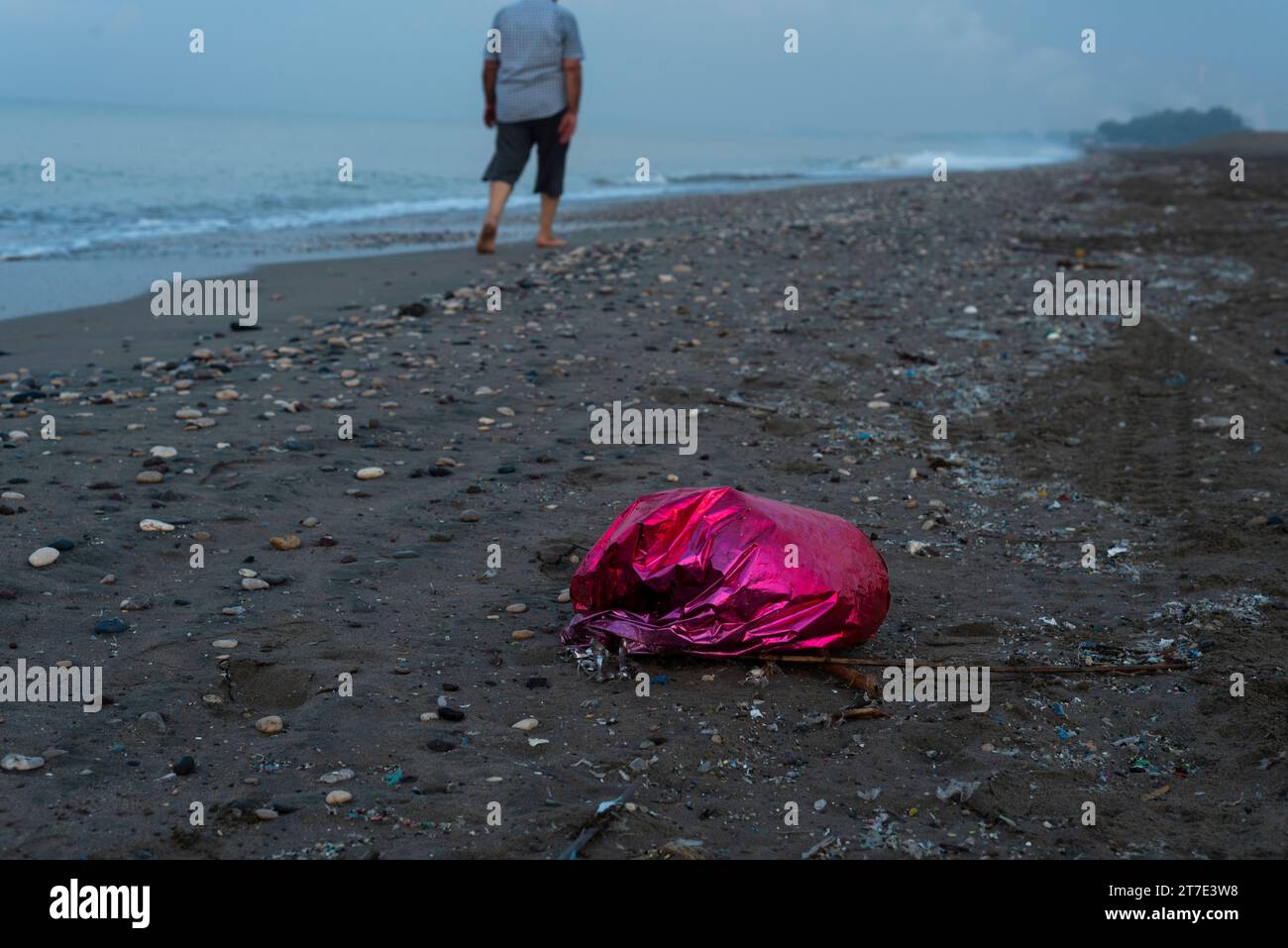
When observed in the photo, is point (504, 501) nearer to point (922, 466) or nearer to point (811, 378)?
point (922, 466)

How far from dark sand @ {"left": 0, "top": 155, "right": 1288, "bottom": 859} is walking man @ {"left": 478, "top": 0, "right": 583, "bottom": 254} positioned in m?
1.85

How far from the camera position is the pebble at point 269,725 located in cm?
253

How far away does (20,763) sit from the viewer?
91.7 inches

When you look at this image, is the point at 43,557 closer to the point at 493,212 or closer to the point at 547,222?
the point at 493,212

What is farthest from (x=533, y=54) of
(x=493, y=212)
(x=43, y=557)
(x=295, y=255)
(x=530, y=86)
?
(x=43, y=557)

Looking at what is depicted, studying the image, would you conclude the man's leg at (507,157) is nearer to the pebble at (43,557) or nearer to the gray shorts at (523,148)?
the gray shorts at (523,148)

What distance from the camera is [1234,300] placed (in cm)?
828

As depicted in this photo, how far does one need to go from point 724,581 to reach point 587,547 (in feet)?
3.00

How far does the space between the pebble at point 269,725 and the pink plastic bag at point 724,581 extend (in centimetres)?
78

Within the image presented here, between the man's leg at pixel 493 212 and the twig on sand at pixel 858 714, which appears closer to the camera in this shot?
the twig on sand at pixel 858 714

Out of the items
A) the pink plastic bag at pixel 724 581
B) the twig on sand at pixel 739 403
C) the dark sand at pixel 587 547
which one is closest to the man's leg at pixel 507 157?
the dark sand at pixel 587 547

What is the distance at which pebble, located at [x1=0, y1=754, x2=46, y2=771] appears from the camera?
7.60ft

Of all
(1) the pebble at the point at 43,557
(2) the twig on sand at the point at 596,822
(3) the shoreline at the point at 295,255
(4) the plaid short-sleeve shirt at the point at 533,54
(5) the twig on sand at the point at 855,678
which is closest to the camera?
(2) the twig on sand at the point at 596,822
